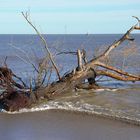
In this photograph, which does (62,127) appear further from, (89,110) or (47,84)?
→ (47,84)

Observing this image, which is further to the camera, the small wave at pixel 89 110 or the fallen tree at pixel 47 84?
the fallen tree at pixel 47 84

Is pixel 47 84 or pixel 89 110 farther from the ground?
pixel 47 84

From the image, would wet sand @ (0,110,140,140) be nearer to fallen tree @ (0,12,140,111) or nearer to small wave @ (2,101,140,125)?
small wave @ (2,101,140,125)

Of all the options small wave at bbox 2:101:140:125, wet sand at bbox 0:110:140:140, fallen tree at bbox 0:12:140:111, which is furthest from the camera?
fallen tree at bbox 0:12:140:111

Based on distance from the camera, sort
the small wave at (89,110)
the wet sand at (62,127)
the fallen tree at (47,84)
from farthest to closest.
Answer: the fallen tree at (47,84), the small wave at (89,110), the wet sand at (62,127)

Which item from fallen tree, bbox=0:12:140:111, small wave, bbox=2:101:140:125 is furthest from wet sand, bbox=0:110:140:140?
fallen tree, bbox=0:12:140:111

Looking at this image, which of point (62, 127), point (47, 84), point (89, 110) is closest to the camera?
point (62, 127)

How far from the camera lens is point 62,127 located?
10.9 metres

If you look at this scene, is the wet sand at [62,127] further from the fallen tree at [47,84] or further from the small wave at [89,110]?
the fallen tree at [47,84]


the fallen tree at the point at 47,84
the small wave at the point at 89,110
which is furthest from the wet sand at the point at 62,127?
the fallen tree at the point at 47,84

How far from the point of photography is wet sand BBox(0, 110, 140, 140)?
10.1m

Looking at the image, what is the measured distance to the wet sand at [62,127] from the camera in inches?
396

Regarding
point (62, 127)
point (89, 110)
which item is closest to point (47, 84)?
point (89, 110)

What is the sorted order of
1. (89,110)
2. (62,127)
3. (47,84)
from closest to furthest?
(62,127), (89,110), (47,84)
